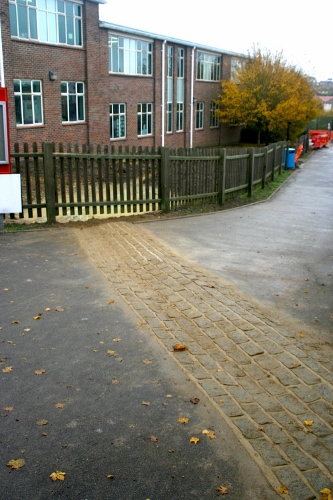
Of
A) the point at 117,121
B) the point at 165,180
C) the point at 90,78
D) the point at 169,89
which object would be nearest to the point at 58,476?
the point at 165,180

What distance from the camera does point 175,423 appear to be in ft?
13.3

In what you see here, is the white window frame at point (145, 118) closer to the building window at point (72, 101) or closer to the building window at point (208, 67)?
the building window at point (72, 101)

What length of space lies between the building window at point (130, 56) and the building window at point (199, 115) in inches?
343

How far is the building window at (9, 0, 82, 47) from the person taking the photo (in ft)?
76.1

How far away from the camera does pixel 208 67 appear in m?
43.5

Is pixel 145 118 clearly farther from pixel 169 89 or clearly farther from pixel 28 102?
pixel 28 102

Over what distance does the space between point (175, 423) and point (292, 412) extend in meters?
0.97

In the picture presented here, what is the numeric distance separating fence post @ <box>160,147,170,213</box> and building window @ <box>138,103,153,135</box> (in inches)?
865

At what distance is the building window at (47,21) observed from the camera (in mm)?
23188

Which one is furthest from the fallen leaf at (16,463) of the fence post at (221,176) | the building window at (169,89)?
the building window at (169,89)

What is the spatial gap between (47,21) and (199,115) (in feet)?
65.0

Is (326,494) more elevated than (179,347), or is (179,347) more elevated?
(179,347)

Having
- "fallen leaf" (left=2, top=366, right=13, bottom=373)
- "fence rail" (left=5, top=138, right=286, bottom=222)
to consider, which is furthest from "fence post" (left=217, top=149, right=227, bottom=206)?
"fallen leaf" (left=2, top=366, right=13, bottom=373)

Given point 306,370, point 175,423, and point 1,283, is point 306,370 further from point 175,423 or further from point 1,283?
point 1,283
